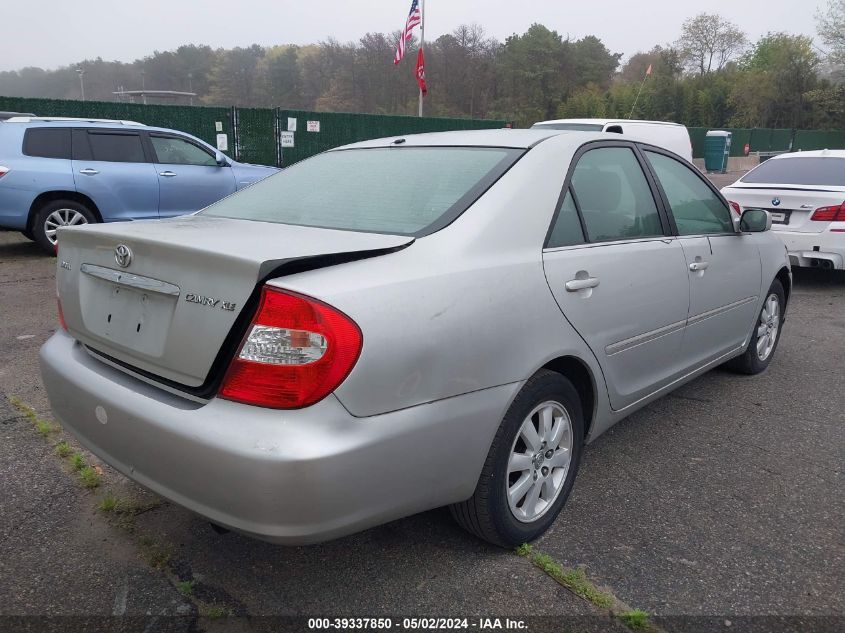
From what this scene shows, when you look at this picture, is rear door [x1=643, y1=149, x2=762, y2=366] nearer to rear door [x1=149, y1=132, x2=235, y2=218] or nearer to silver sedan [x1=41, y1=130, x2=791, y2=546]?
silver sedan [x1=41, y1=130, x2=791, y2=546]

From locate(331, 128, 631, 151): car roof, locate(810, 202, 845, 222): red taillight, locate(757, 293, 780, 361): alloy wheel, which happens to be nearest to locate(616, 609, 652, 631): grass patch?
locate(331, 128, 631, 151): car roof

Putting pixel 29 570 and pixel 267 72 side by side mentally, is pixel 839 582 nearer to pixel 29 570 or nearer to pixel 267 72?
pixel 29 570

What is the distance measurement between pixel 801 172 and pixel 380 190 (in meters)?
6.87

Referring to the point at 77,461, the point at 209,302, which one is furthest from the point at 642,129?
the point at 209,302

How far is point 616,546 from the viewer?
2588mm

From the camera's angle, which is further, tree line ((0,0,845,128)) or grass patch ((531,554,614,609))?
tree line ((0,0,845,128))

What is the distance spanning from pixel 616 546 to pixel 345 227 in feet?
5.18

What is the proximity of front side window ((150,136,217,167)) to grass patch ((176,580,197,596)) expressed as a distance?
25.8ft

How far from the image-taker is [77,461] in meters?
3.13

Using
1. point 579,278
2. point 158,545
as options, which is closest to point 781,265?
point 579,278

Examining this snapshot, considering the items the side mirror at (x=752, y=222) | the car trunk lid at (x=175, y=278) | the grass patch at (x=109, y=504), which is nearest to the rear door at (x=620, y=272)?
the car trunk lid at (x=175, y=278)

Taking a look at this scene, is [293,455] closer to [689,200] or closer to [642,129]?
[689,200]

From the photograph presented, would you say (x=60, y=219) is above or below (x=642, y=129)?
below

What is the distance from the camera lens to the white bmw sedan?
6.91 metres
